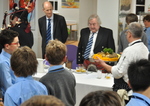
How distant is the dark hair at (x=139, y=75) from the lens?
74.4 inches

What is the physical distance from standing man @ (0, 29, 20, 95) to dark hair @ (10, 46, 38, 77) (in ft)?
2.00

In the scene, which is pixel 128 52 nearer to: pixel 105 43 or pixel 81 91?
pixel 81 91

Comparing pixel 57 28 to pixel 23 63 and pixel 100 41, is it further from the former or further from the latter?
pixel 23 63

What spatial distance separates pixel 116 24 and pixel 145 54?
10.3 ft

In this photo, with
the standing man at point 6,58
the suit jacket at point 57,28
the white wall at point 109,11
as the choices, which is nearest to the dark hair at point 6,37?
the standing man at point 6,58

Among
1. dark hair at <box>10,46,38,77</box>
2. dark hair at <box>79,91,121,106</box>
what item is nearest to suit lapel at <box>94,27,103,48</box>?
dark hair at <box>10,46,38,77</box>

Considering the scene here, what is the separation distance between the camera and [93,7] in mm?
9016

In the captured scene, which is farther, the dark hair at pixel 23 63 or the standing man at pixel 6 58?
the standing man at pixel 6 58

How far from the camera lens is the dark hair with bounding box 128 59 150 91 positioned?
74.4 inches

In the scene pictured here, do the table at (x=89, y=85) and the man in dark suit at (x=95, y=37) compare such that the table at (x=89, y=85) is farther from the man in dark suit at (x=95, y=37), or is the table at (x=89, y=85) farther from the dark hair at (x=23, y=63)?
the dark hair at (x=23, y=63)

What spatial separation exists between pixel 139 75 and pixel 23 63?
2.80 feet

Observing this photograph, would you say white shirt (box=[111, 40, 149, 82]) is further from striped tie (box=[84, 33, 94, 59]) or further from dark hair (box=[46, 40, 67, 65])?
striped tie (box=[84, 33, 94, 59])

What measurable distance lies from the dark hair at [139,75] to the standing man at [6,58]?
4.33 feet

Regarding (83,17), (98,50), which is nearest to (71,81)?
(98,50)
